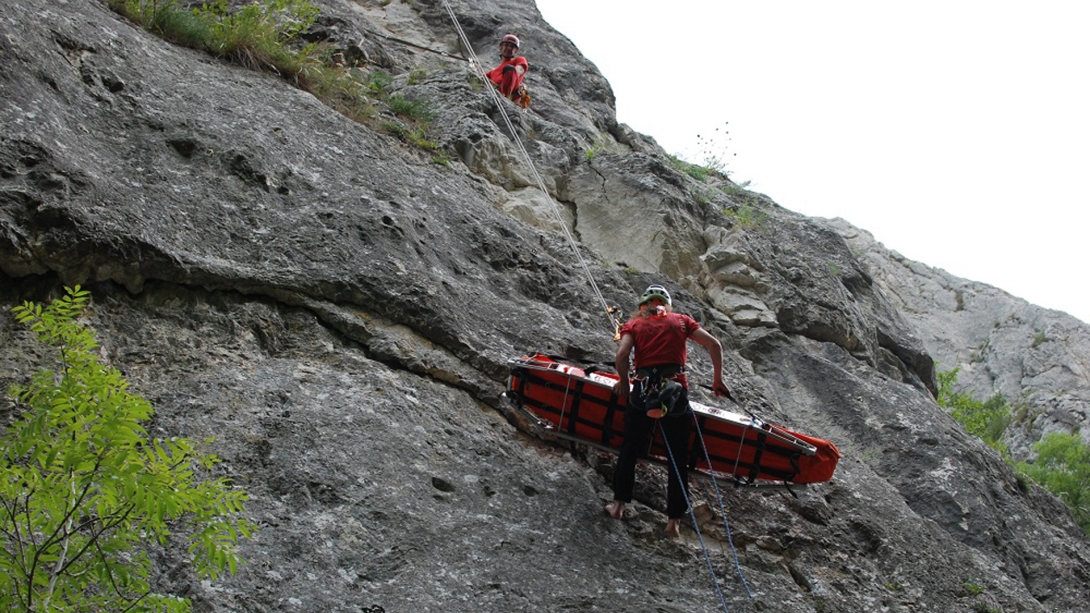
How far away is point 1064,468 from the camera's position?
17797 mm

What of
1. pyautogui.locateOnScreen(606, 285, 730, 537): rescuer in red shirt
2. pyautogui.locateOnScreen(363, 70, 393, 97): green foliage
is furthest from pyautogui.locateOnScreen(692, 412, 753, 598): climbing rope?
pyautogui.locateOnScreen(363, 70, 393, 97): green foliage

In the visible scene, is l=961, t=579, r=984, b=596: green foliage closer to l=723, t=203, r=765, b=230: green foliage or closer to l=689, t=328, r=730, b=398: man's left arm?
l=689, t=328, r=730, b=398: man's left arm

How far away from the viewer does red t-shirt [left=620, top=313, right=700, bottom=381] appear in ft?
21.9

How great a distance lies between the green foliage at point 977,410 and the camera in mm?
17891

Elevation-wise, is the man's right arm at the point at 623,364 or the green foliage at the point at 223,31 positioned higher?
the green foliage at the point at 223,31

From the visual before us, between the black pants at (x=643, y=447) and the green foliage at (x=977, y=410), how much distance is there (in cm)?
1219

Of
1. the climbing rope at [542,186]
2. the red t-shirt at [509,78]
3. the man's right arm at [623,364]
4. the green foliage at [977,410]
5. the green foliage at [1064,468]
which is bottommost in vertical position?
the green foliage at [1064,468]

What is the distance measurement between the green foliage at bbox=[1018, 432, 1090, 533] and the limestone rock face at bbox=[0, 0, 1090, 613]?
7779 millimetres

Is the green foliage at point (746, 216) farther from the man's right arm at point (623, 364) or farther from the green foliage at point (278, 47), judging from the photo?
the man's right arm at point (623, 364)

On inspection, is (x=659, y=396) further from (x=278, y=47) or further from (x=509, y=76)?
(x=509, y=76)

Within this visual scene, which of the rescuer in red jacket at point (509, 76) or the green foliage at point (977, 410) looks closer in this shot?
the rescuer in red jacket at point (509, 76)

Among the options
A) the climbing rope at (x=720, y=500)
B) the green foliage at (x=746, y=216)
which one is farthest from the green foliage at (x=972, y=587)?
the green foliage at (x=746, y=216)

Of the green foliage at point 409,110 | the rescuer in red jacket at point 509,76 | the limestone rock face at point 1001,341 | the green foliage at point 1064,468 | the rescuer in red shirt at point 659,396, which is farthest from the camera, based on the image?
the limestone rock face at point 1001,341

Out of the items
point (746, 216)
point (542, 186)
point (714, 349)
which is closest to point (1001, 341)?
point (746, 216)
